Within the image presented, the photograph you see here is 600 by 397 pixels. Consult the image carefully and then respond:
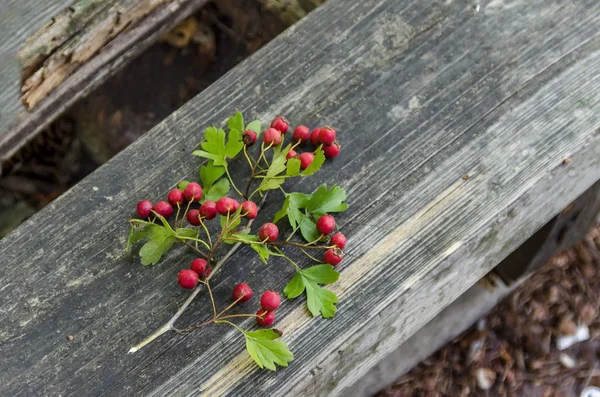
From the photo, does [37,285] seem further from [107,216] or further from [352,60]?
[352,60]

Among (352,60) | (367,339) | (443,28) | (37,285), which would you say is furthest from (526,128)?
(37,285)

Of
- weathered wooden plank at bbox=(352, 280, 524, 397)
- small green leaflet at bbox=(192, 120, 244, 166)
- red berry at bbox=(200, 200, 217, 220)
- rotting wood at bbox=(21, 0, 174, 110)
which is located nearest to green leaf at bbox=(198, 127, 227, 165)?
small green leaflet at bbox=(192, 120, 244, 166)

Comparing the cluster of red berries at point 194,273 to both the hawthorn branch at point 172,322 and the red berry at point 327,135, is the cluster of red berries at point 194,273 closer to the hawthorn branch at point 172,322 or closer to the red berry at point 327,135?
the hawthorn branch at point 172,322

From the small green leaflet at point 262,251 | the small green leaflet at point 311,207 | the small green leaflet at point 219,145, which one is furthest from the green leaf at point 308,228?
the small green leaflet at point 219,145

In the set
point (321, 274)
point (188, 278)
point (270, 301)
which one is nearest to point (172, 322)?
point (188, 278)

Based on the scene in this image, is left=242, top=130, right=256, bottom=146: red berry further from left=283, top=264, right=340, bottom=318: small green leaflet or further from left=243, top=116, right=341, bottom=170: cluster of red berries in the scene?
left=283, top=264, right=340, bottom=318: small green leaflet

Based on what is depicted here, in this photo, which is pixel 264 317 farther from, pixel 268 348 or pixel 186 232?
pixel 186 232

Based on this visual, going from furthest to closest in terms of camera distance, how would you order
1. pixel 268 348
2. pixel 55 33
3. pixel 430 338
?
pixel 430 338 → pixel 55 33 → pixel 268 348
